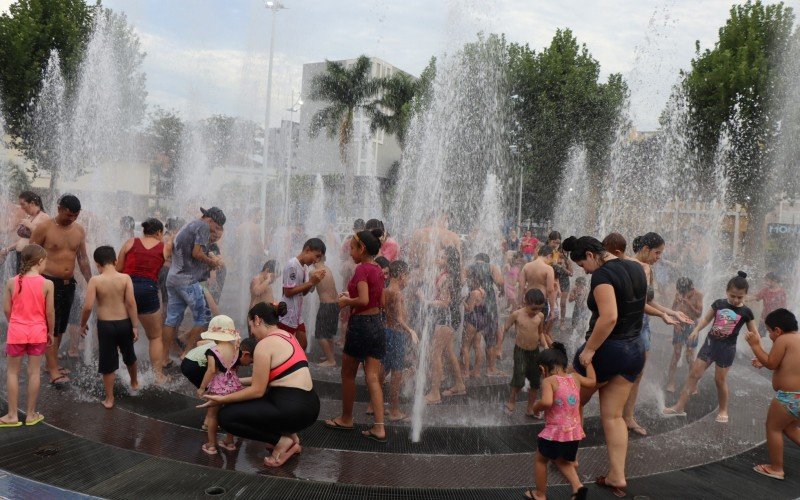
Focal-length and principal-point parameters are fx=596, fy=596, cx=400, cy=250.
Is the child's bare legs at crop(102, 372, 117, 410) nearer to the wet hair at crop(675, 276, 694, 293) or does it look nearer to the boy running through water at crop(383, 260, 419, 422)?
the boy running through water at crop(383, 260, 419, 422)

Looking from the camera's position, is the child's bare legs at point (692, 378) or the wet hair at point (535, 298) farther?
the child's bare legs at point (692, 378)

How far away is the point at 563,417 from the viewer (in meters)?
4.17

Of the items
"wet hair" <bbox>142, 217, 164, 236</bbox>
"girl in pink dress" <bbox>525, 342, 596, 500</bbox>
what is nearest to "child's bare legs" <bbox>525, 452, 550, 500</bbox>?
"girl in pink dress" <bbox>525, 342, 596, 500</bbox>

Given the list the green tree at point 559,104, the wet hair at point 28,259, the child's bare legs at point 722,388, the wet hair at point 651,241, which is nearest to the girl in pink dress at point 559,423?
the wet hair at point 651,241

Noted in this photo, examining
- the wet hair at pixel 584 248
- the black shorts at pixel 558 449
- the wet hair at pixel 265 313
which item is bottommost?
the black shorts at pixel 558 449

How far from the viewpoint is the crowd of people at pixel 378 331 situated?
180 inches

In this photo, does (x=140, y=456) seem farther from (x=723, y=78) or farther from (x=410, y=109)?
(x=410, y=109)

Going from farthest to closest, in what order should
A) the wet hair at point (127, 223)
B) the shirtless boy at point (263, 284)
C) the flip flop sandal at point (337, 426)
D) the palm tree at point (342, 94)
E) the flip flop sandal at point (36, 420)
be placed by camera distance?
the palm tree at point (342, 94)
the wet hair at point (127, 223)
the shirtless boy at point (263, 284)
the flip flop sandal at point (337, 426)
the flip flop sandal at point (36, 420)

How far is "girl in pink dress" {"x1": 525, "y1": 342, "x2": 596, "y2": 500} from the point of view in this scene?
164 inches

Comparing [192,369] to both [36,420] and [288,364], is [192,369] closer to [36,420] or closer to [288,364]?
[288,364]

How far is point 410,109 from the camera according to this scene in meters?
36.9

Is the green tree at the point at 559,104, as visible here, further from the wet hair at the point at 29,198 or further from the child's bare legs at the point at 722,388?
the wet hair at the point at 29,198

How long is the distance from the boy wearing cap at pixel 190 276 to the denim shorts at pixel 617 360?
14.8 feet

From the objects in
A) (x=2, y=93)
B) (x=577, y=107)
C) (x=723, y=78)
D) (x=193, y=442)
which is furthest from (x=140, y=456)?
(x=577, y=107)
